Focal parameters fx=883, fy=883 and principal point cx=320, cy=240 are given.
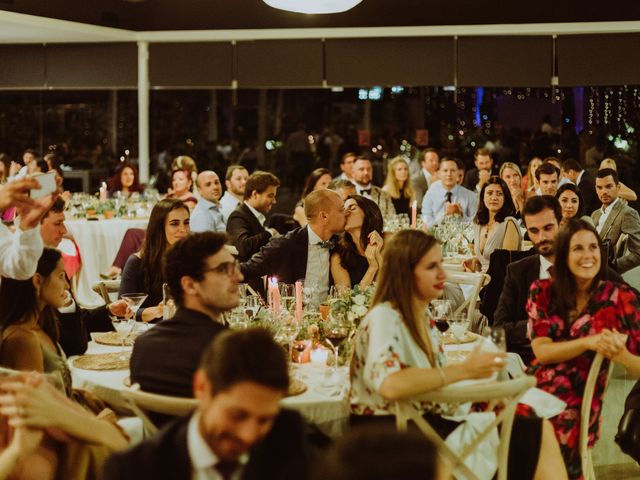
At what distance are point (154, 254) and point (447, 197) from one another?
5.12 metres

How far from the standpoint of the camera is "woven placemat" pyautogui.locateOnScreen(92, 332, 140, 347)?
3.79 metres

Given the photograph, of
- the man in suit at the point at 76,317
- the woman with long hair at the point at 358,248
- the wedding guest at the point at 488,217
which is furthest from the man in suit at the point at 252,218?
the wedding guest at the point at 488,217

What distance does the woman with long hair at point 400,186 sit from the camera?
9.88 metres

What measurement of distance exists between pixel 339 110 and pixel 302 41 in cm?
123

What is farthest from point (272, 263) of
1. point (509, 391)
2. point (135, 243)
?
point (509, 391)

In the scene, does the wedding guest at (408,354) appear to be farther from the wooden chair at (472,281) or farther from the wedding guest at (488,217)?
the wedding guest at (488,217)

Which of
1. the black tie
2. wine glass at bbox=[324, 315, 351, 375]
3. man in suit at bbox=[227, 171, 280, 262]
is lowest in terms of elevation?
the black tie

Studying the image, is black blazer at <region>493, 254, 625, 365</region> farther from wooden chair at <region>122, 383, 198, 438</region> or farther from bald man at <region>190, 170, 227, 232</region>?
bald man at <region>190, 170, 227, 232</region>

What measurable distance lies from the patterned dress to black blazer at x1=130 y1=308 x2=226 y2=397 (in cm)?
140

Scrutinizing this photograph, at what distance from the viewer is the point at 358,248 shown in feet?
17.1

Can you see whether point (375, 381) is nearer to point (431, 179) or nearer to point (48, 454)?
point (48, 454)

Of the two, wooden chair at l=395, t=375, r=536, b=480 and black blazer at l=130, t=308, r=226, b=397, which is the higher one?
black blazer at l=130, t=308, r=226, b=397

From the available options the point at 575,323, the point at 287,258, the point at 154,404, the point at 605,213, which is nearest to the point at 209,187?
the point at 287,258

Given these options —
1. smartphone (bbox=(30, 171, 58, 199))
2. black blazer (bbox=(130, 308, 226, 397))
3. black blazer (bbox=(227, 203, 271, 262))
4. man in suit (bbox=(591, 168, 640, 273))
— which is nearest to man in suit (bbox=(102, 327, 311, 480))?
black blazer (bbox=(130, 308, 226, 397))
